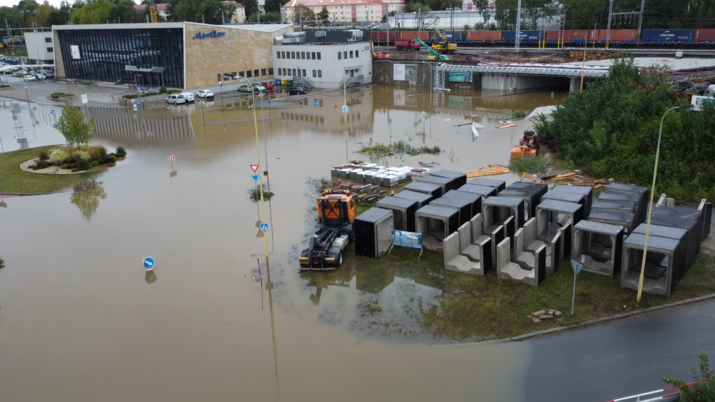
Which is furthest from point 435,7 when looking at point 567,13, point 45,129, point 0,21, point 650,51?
point 0,21

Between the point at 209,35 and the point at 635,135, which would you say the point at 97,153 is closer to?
the point at 209,35

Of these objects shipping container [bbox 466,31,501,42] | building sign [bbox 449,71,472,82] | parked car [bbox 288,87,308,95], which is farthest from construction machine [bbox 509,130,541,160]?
shipping container [bbox 466,31,501,42]

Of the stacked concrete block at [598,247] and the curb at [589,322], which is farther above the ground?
the stacked concrete block at [598,247]

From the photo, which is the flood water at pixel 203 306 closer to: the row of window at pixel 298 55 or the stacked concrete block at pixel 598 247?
the stacked concrete block at pixel 598 247

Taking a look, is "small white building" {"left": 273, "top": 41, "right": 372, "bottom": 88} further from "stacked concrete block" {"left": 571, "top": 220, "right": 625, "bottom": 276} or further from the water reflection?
"stacked concrete block" {"left": 571, "top": 220, "right": 625, "bottom": 276}

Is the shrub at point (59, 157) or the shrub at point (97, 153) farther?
the shrub at point (97, 153)

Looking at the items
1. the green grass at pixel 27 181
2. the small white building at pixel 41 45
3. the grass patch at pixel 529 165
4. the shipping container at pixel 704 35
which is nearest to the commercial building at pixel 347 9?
the small white building at pixel 41 45

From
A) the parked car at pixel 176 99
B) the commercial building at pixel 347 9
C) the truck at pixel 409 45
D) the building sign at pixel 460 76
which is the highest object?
the commercial building at pixel 347 9
